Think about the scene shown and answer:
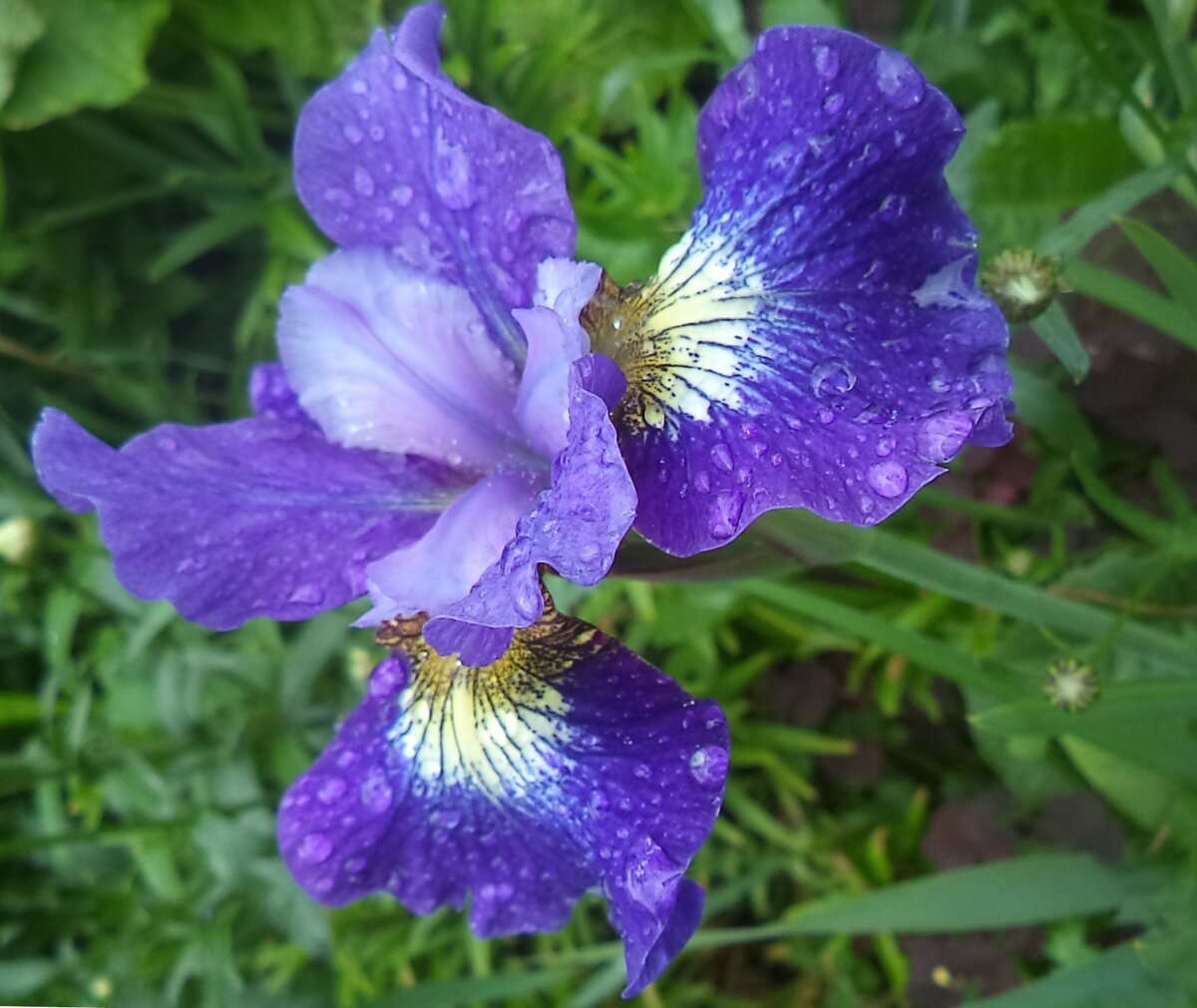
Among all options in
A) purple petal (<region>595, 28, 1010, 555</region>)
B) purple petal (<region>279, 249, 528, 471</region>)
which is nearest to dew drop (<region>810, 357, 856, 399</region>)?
purple petal (<region>595, 28, 1010, 555</region>)

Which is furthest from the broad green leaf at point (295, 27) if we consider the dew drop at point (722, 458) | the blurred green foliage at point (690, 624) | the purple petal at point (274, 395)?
the dew drop at point (722, 458)

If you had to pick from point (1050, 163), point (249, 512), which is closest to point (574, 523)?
point (249, 512)

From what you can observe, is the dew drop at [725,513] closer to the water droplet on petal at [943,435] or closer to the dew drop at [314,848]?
the water droplet on petal at [943,435]

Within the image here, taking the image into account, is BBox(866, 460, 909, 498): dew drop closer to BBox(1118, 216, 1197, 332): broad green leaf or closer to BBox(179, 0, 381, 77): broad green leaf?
BBox(1118, 216, 1197, 332): broad green leaf

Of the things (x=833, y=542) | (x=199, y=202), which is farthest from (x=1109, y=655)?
(x=199, y=202)

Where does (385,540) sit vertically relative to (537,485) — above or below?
below

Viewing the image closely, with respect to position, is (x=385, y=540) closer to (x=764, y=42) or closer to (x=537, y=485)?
(x=537, y=485)
